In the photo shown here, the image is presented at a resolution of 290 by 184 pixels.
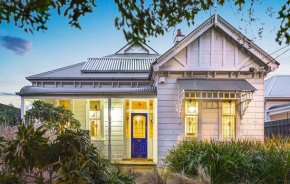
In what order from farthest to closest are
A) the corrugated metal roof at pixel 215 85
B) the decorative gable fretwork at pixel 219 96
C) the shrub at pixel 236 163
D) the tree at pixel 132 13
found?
the decorative gable fretwork at pixel 219 96 → the corrugated metal roof at pixel 215 85 → the shrub at pixel 236 163 → the tree at pixel 132 13

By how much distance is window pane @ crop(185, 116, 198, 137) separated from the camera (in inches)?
612

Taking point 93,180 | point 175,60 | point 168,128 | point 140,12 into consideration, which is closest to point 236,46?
point 175,60

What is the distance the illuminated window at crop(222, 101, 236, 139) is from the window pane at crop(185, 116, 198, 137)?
1181mm

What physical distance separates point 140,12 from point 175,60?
12.0 meters

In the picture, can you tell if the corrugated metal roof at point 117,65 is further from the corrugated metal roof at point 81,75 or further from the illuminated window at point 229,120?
the illuminated window at point 229,120

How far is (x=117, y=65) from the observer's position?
20.7 metres

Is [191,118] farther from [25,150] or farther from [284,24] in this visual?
[284,24]

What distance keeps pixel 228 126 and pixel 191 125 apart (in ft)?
5.13

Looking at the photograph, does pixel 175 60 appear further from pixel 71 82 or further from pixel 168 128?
pixel 71 82

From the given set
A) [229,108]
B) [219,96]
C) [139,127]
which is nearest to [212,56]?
[219,96]

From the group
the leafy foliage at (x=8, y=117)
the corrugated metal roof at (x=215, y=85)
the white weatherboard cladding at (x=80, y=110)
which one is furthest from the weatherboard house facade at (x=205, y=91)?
the white weatherboard cladding at (x=80, y=110)

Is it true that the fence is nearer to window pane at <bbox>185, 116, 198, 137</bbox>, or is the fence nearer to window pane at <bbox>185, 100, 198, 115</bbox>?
window pane at <bbox>185, 116, 198, 137</bbox>

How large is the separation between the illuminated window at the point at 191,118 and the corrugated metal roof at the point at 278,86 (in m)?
9.77

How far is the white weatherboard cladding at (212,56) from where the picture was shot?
15.4m
